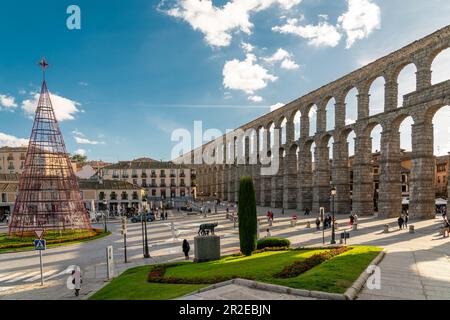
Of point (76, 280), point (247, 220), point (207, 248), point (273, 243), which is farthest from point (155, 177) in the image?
point (76, 280)

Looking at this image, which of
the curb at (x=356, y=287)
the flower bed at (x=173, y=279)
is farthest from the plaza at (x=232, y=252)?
the flower bed at (x=173, y=279)

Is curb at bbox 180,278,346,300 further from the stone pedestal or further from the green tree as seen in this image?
the stone pedestal

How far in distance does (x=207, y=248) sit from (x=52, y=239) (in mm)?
19674

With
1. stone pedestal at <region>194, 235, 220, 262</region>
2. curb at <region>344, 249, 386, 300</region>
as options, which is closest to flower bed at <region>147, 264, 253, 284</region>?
stone pedestal at <region>194, 235, 220, 262</region>

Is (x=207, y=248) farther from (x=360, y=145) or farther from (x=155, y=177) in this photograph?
(x=155, y=177)

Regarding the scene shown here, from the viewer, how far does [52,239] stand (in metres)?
31.2

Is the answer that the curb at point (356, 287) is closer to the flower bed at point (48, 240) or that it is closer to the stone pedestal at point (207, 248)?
the stone pedestal at point (207, 248)

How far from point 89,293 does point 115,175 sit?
251 feet

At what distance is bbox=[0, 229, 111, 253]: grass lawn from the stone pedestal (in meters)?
16.6

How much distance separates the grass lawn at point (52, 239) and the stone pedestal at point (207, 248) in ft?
54.4

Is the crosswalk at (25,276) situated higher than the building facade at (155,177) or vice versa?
the building facade at (155,177)

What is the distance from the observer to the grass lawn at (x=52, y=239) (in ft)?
90.5

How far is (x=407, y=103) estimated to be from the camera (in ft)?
127
